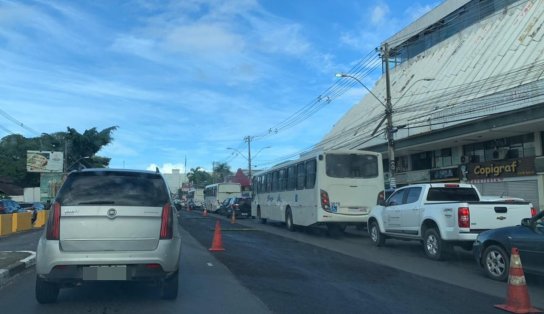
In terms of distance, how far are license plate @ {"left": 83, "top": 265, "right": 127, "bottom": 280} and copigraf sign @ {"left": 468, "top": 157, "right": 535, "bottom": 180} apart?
26.0m

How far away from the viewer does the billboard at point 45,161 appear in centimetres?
6166

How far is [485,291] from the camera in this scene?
9031mm

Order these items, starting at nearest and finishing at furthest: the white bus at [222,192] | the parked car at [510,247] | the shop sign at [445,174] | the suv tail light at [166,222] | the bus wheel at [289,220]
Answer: the suv tail light at [166,222] < the parked car at [510,247] < the bus wheel at [289,220] < the shop sign at [445,174] < the white bus at [222,192]

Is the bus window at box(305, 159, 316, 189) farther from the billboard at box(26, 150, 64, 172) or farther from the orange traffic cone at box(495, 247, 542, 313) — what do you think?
the billboard at box(26, 150, 64, 172)

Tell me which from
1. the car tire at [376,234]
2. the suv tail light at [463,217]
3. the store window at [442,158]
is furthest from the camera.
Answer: the store window at [442,158]

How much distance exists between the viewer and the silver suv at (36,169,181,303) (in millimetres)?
6777

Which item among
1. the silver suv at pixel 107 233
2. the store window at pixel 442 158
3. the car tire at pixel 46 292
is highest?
the store window at pixel 442 158


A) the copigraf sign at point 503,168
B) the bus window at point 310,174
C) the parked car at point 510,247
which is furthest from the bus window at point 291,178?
the copigraf sign at point 503,168

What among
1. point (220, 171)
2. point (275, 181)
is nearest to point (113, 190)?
point (275, 181)

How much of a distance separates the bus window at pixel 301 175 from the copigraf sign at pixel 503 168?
13528 millimetres

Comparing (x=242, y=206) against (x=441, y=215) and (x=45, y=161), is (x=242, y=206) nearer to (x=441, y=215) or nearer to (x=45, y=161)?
(x=441, y=215)

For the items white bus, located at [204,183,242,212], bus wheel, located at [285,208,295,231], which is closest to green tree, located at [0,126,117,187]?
white bus, located at [204,183,242,212]

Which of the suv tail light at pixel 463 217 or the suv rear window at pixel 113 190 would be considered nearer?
the suv rear window at pixel 113 190

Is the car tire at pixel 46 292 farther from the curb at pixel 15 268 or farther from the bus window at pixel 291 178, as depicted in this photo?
the bus window at pixel 291 178
